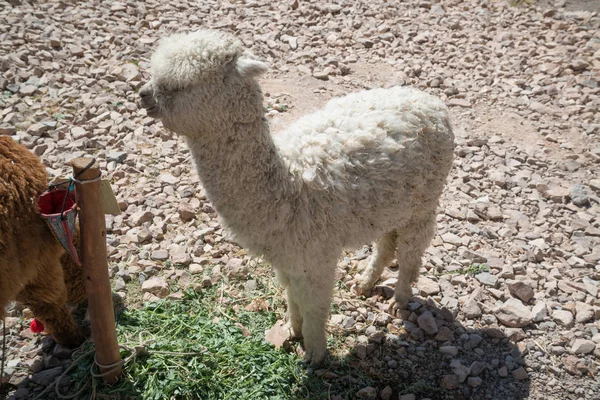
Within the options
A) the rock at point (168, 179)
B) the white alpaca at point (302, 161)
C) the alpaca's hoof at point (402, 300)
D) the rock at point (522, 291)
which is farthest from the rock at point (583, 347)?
the rock at point (168, 179)

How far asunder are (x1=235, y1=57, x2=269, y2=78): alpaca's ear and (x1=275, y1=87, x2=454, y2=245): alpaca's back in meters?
0.67

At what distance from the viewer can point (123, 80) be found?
681 centimetres

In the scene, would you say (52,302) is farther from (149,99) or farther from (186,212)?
(149,99)

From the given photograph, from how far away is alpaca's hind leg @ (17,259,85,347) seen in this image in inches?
140

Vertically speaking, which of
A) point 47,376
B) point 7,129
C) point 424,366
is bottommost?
point 424,366

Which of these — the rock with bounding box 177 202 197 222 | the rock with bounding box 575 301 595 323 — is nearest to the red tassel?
the rock with bounding box 177 202 197 222

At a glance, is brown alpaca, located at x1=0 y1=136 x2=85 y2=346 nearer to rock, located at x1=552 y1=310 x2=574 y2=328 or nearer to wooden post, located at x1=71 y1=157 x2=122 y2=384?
wooden post, located at x1=71 y1=157 x2=122 y2=384

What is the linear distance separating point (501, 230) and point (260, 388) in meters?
3.05

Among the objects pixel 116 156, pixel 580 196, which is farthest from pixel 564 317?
pixel 116 156

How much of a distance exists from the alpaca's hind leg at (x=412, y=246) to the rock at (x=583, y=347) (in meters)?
1.37

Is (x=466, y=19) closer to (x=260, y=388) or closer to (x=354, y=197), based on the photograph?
(x=354, y=197)

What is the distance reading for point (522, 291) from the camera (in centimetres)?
445

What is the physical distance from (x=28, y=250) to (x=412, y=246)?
2.90 meters

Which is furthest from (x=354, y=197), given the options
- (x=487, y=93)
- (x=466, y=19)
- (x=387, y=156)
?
(x=466, y=19)
